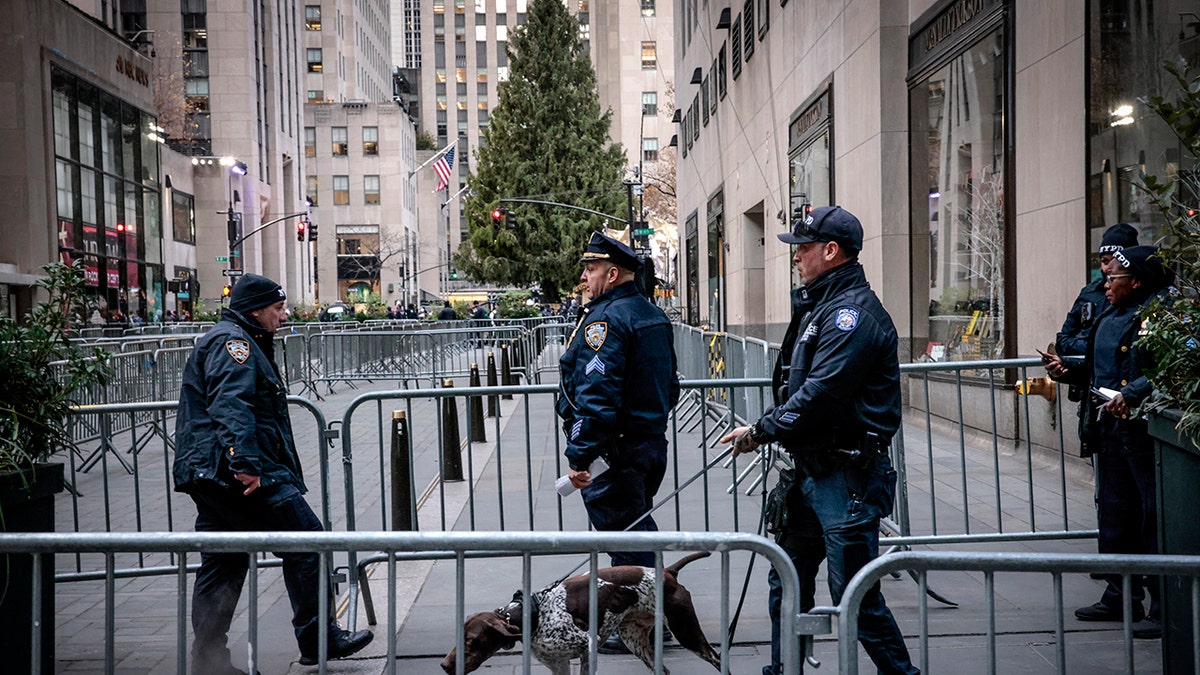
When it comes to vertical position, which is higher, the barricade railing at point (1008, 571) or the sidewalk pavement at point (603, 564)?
the barricade railing at point (1008, 571)

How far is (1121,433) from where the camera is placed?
5.09m

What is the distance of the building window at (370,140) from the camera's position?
95.9 meters

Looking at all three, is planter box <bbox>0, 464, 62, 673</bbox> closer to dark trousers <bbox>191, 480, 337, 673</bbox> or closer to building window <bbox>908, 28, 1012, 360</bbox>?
dark trousers <bbox>191, 480, 337, 673</bbox>

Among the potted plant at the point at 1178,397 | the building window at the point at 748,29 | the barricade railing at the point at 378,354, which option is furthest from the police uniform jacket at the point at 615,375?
the building window at the point at 748,29

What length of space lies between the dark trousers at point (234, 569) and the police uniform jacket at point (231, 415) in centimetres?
11

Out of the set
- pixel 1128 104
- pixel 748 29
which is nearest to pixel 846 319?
pixel 1128 104

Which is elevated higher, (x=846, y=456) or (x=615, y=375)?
(x=615, y=375)

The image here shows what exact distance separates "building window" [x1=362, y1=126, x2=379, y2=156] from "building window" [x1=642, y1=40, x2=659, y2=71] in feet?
84.1

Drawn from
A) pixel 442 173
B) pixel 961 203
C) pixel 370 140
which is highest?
pixel 370 140

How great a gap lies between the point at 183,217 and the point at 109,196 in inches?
1009

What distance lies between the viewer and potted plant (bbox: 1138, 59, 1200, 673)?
343 centimetres

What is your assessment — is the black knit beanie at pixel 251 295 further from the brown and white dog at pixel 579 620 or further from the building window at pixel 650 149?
the building window at pixel 650 149

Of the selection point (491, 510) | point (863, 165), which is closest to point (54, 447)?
point (491, 510)

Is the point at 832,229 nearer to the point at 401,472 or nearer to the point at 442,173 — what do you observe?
the point at 401,472
